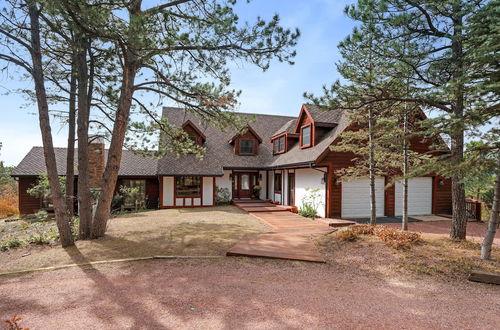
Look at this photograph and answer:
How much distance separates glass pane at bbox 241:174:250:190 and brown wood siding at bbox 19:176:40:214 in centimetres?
1410

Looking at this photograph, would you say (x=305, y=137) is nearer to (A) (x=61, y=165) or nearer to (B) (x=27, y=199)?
(A) (x=61, y=165)

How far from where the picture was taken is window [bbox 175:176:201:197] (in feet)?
56.0

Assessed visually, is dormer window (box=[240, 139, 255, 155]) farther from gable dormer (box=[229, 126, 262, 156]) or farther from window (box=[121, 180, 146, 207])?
window (box=[121, 180, 146, 207])

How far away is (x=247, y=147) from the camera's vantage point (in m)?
19.9

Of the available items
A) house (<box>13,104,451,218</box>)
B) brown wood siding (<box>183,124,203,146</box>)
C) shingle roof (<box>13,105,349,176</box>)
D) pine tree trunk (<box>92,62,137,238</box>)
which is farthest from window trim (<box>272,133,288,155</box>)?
pine tree trunk (<box>92,62,137,238</box>)

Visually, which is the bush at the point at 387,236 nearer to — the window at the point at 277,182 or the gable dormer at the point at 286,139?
the window at the point at 277,182

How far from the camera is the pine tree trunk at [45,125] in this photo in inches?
288

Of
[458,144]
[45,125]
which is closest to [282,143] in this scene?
[458,144]

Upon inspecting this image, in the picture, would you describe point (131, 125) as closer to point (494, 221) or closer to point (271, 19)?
point (271, 19)

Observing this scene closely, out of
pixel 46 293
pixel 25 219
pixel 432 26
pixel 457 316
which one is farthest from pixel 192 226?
pixel 25 219

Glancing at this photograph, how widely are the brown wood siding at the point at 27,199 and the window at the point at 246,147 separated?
46.9ft

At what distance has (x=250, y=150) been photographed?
20.0m

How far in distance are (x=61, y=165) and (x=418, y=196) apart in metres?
23.8

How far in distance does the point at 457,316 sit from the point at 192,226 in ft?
28.9
